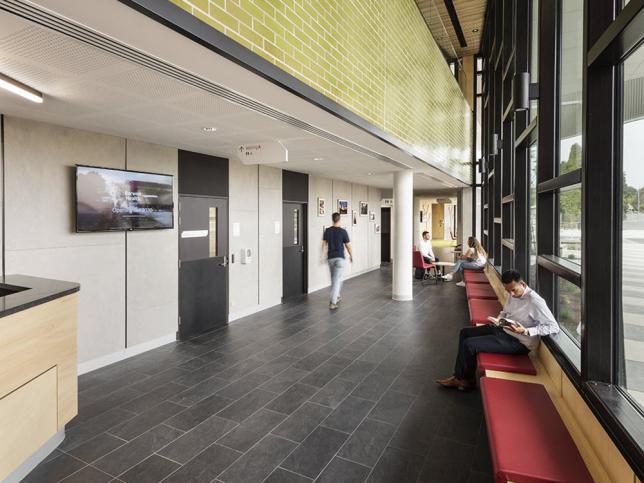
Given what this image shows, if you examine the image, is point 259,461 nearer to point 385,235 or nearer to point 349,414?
point 349,414

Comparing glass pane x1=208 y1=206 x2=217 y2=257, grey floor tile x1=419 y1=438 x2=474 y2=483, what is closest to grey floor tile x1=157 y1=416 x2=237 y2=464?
grey floor tile x1=419 y1=438 x2=474 y2=483

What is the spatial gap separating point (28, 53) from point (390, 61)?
431cm

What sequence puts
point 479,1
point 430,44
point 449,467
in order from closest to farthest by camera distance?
point 449,467 < point 430,44 < point 479,1

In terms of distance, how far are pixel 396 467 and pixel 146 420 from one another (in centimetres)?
214

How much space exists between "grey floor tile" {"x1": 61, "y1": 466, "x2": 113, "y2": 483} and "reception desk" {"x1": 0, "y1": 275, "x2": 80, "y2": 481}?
0.31 metres

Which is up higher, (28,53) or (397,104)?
(397,104)

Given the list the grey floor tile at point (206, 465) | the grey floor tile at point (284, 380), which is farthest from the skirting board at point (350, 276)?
the grey floor tile at point (206, 465)

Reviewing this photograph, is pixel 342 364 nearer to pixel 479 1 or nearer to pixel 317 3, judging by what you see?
pixel 317 3

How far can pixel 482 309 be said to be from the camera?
533 centimetres

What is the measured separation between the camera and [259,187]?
24.6 feet

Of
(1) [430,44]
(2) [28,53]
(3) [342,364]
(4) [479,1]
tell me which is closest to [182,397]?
(3) [342,364]

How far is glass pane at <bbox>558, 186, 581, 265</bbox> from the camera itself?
9.06ft

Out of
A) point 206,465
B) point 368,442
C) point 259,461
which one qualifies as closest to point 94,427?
point 206,465

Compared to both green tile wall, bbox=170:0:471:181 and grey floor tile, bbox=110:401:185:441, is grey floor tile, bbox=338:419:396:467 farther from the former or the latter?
green tile wall, bbox=170:0:471:181
